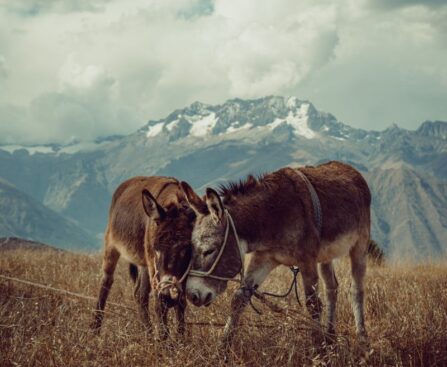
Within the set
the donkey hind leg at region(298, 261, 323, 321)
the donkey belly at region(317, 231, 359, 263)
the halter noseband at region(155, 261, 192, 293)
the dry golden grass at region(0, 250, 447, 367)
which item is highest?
the donkey belly at region(317, 231, 359, 263)

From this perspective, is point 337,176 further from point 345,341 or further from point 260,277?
point 345,341

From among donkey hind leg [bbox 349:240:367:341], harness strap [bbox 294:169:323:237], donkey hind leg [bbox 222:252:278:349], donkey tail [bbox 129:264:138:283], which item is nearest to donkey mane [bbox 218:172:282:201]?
harness strap [bbox 294:169:323:237]

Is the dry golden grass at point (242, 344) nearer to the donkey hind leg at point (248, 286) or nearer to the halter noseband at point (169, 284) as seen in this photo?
the donkey hind leg at point (248, 286)

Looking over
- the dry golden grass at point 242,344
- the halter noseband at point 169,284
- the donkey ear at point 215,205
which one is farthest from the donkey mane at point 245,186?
the dry golden grass at point 242,344

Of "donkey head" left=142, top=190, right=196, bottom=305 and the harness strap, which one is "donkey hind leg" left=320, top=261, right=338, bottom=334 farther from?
"donkey head" left=142, top=190, right=196, bottom=305

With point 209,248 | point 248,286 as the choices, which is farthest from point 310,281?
point 209,248

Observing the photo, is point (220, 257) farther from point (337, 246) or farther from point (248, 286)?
point (337, 246)

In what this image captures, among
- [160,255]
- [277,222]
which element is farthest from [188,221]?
[277,222]

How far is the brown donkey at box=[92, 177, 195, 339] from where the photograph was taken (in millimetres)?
6254

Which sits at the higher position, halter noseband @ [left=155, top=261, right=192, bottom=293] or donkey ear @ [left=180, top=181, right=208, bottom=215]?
donkey ear @ [left=180, top=181, right=208, bottom=215]

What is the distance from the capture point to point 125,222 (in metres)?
8.80

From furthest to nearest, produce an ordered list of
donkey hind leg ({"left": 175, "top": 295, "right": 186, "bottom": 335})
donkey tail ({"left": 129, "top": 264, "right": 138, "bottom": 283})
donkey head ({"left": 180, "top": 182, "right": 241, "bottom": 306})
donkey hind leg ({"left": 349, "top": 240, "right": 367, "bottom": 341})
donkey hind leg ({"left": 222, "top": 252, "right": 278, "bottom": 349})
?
1. donkey tail ({"left": 129, "top": 264, "right": 138, "bottom": 283})
2. donkey hind leg ({"left": 349, "top": 240, "right": 367, "bottom": 341})
3. donkey hind leg ({"left": 175, "top": 295, "right": 186, "bottom": 335})
4. donkey hind leg ({"left": 222, "top": 252, "right": 278, "bottom": 349})
5. donkey head ({"left": 180, "top": 182, "right": 241, "bottom": 306})

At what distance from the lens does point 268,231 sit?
22.8 ft

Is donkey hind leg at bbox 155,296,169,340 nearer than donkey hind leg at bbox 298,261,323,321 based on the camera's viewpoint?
Yes
